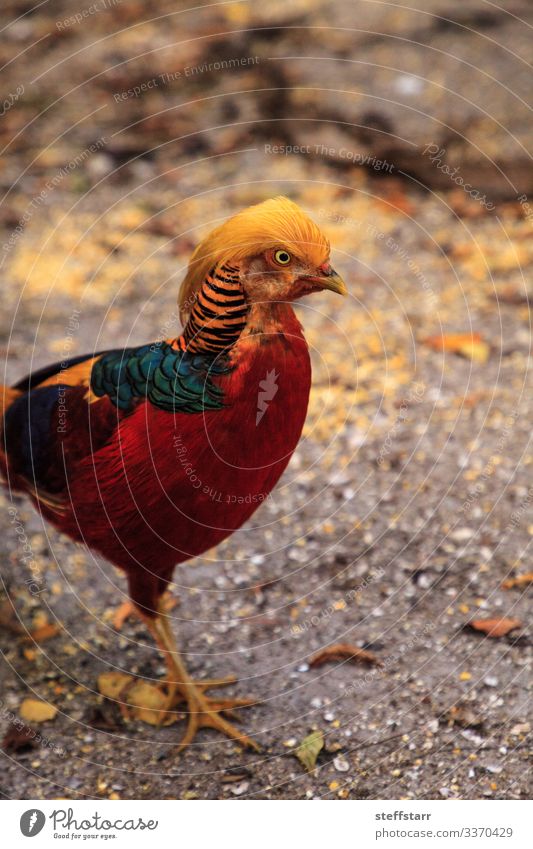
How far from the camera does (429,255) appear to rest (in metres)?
5.33

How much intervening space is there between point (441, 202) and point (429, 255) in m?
0.53

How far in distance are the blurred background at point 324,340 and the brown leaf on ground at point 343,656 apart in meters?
0.03

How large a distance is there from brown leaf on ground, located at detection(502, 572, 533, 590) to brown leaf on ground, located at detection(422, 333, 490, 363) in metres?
1.41

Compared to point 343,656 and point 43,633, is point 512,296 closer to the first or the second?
point 343,656

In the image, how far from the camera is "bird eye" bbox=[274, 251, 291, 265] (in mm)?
2186

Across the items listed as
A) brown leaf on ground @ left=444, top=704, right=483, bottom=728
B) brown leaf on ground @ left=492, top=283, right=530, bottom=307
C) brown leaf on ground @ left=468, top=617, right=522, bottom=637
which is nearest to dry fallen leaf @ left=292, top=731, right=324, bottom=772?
brown leaf on ground @ left=444, top=704, right=483, bottom=728

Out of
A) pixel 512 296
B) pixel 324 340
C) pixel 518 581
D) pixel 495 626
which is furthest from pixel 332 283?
pixel 512 296

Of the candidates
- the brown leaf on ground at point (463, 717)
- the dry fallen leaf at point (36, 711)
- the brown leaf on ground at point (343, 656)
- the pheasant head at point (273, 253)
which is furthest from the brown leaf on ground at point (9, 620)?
the pheasant head at point (273, 253)

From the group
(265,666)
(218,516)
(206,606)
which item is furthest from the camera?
(206,606)

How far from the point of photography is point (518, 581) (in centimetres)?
345

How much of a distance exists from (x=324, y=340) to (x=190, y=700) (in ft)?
7.37

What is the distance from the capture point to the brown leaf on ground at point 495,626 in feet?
10.6
